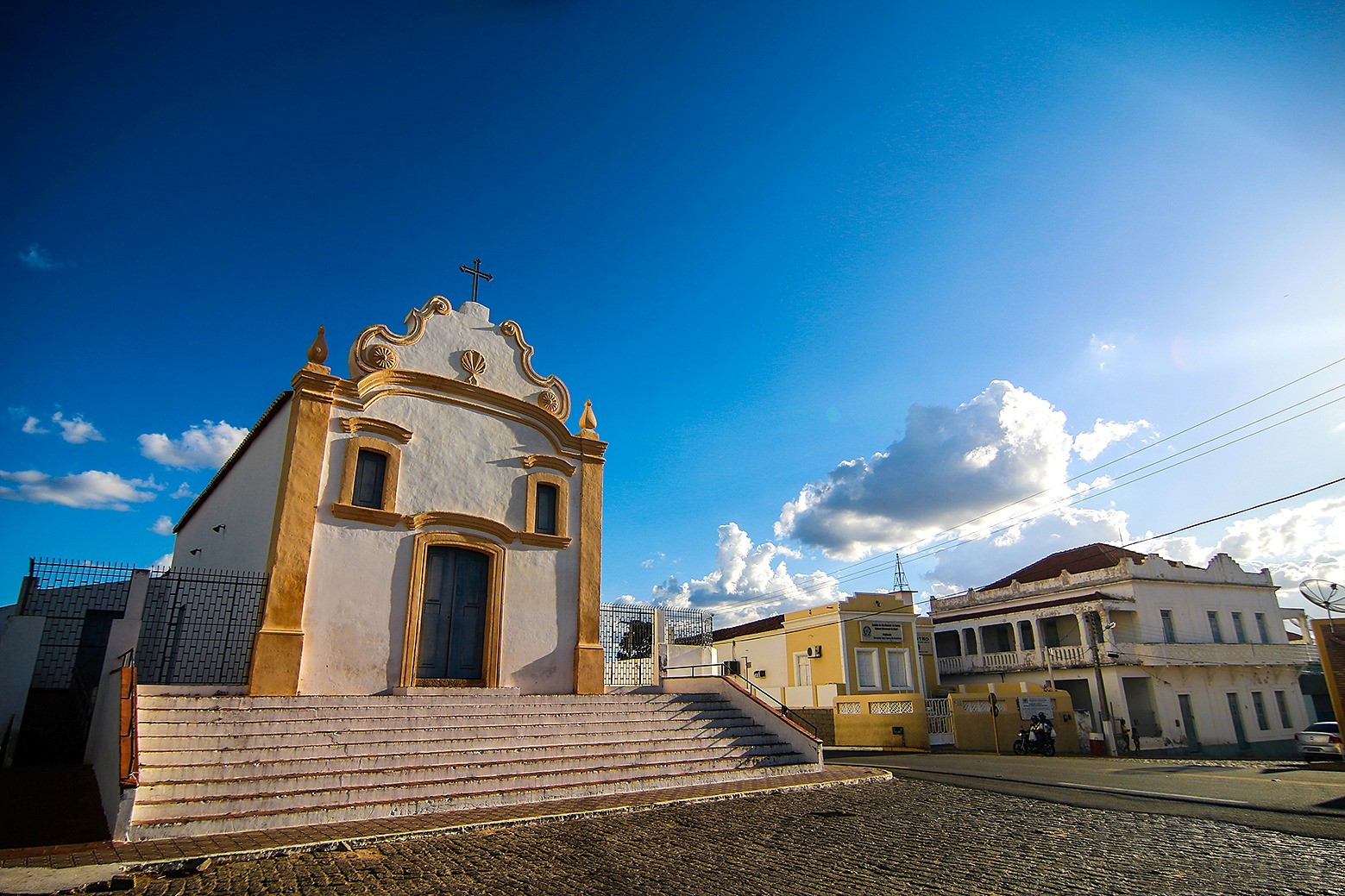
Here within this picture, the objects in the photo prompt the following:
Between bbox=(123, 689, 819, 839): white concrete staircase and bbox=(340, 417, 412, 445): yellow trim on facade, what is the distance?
4.99 metres

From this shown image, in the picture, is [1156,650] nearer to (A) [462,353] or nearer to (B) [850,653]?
(B) [850,653]

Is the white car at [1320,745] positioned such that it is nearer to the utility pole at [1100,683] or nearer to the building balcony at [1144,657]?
the utility pole at [1100,683]

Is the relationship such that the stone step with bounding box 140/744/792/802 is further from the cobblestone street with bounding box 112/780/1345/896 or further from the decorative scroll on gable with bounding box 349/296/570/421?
the decorative scroll on gable with bounding box 349/296/570/421

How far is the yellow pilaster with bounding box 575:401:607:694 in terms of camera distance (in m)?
15.4

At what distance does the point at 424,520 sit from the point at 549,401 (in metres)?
4.25

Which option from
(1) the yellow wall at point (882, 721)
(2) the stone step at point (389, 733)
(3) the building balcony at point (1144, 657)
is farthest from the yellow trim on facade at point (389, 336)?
(3) the building balcony at point (1144, 657)

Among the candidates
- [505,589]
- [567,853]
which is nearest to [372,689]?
[505,589]

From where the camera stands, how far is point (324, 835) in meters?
7.73

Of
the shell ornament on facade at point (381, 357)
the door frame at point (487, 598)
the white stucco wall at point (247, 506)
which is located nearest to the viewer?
the door frame at point (487, 598)

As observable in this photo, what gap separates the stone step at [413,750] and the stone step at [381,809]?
976 mm

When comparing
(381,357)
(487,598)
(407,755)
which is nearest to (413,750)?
(407,755)

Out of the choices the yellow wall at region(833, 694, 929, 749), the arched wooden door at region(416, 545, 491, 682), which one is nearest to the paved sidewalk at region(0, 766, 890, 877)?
the arched wooden door at region(416, 545, 491, 682)

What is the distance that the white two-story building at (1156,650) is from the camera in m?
27.7

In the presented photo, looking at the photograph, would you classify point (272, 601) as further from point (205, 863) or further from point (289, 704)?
point (205, 863)
